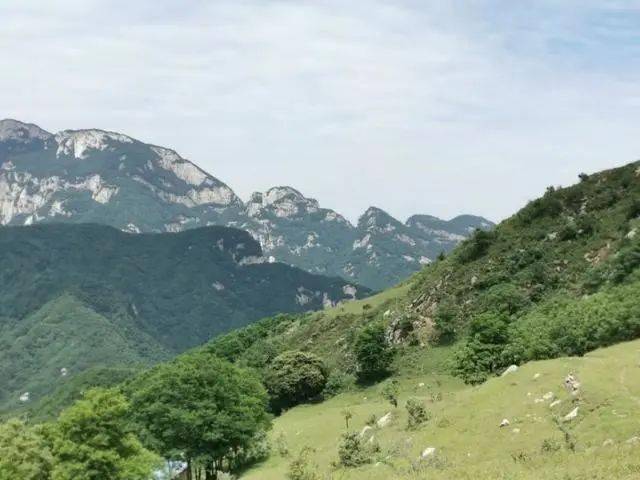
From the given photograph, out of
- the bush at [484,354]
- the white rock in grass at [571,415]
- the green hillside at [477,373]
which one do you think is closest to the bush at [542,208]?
the green hillside at [477,373]

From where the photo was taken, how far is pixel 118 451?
47688 millimetres

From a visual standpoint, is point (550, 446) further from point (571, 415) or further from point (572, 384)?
point (572, 384)

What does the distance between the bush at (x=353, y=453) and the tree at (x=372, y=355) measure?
4639 cm

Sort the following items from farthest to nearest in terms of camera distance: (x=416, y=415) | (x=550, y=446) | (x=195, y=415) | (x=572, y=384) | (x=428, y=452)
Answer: (x=195, y=415)
(x=416, y=415)
(x=572, y=384)
(x=428, y=452)
(x=550, y=446)

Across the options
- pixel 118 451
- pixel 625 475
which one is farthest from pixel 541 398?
pixel 118 451

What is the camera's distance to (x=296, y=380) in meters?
95.5

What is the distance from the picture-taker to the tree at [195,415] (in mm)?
59844

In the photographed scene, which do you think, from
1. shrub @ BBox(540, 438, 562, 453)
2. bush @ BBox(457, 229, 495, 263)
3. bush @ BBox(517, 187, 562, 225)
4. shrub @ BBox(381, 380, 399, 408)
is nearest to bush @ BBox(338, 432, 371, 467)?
shrub @ BBox(540, 438, 562, 453)

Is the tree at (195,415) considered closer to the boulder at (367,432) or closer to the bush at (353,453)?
the boulder at (367,432)

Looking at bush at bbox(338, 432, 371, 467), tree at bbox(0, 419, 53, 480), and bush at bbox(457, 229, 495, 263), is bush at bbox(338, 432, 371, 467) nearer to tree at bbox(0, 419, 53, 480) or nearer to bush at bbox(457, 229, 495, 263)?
tree at bbox(0, 419, 53, 480)

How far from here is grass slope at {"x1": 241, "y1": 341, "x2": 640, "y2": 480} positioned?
30.3 meters

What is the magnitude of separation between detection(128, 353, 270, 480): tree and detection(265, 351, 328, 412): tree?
30726 millimetres

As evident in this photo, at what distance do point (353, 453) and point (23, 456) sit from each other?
23006 mm

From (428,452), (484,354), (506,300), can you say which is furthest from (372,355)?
(428,452)
